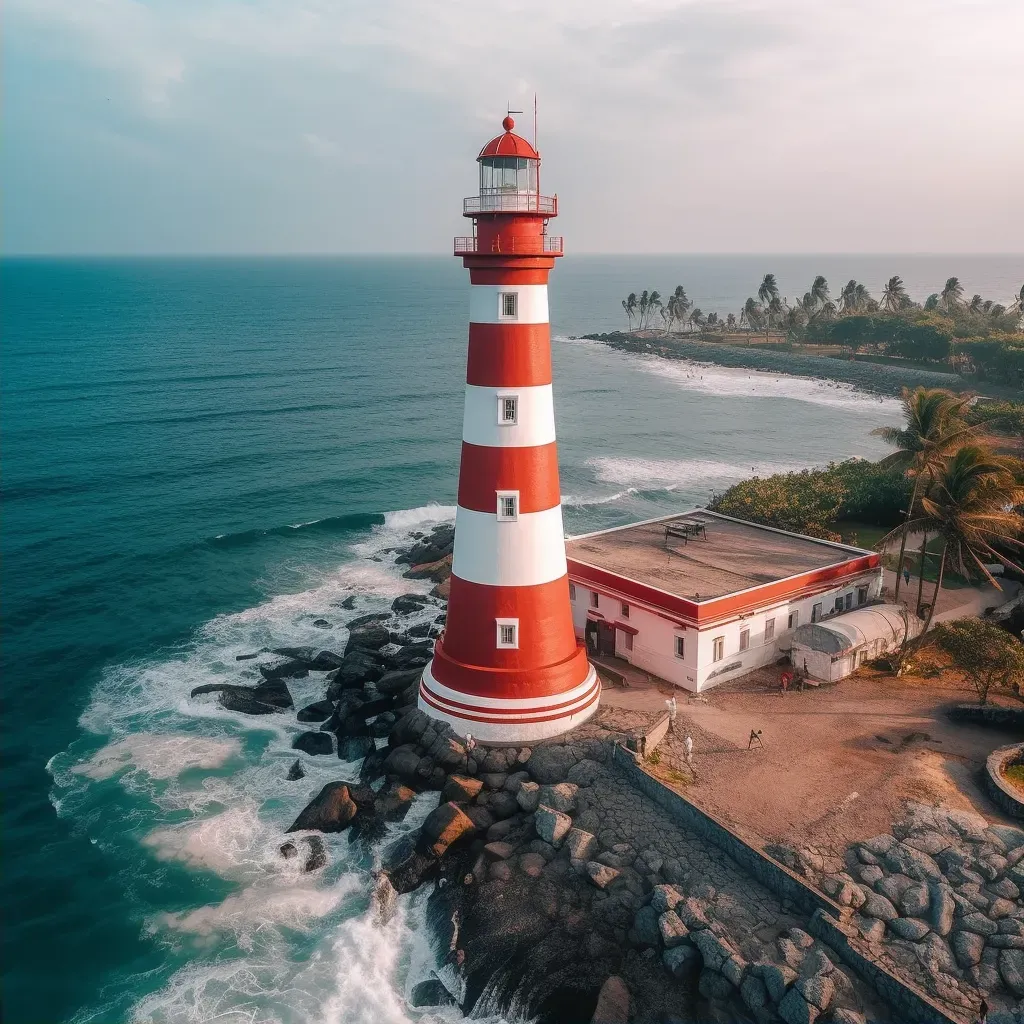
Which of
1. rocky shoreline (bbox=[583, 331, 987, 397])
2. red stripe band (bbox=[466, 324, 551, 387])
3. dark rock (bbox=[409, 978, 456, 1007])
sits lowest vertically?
dark rock (bbox=[409, 978, 456, 1007])

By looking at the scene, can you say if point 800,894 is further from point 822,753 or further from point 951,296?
point 951,296

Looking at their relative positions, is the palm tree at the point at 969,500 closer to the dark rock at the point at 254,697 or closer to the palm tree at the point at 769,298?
the dark rock at the point at 254,697

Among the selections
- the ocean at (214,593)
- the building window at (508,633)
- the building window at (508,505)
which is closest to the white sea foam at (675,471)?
the ocean at (214,593)

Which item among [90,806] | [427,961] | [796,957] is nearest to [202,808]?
[90,806]

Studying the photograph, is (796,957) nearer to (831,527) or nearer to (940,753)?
(940,753)

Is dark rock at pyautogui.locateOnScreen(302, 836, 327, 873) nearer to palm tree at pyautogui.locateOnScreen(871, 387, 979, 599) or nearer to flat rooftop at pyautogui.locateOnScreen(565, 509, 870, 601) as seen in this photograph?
flat rooftop at pyautogui.locateOnScreen(565, 509, 870, 601)

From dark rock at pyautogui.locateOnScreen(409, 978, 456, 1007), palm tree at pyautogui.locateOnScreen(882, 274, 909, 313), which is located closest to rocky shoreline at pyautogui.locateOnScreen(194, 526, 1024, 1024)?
dark rock at pyautogui.locateOnScreen(409, 978, 456, 1007)

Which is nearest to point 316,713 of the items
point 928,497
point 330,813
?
point 330,813
